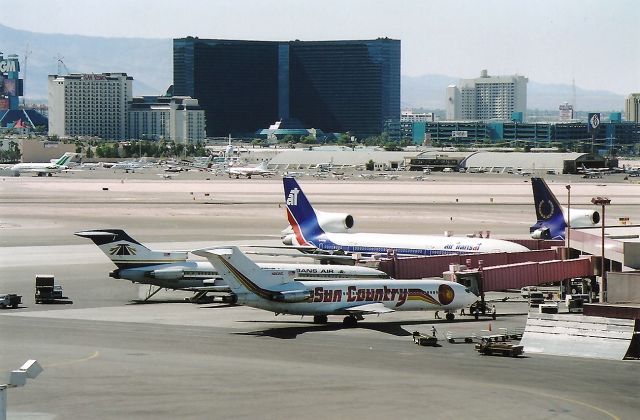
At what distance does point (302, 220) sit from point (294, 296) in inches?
1350

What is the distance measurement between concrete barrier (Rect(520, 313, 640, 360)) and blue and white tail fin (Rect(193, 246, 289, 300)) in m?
14.2

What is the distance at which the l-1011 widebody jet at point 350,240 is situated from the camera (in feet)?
313

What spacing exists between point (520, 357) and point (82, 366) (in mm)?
20994

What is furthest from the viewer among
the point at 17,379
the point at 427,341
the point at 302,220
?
the point at 302,220

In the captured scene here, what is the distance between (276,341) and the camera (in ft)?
218

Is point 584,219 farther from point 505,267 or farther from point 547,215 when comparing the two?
point 505,267

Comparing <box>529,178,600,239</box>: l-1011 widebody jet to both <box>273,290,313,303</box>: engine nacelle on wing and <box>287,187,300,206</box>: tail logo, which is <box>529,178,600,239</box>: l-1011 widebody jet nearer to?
<box>287,187,300,206</box>: tail logo

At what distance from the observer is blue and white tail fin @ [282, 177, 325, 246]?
341ft

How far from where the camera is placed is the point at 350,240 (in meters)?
100

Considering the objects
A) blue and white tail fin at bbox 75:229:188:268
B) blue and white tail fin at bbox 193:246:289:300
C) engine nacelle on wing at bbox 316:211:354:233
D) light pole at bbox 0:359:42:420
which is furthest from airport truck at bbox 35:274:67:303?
light pole at bbox 0:359:42:420

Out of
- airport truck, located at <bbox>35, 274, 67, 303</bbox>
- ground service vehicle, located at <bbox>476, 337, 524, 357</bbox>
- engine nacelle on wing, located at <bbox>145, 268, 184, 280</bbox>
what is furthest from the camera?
airport truck, located at <bbox>35, 274, 67, 303</bbox>

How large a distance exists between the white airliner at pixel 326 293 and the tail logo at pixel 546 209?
1067 inches

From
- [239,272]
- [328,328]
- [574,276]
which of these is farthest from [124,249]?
[574,276]

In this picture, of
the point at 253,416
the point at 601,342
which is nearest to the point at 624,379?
the point at 601,342
